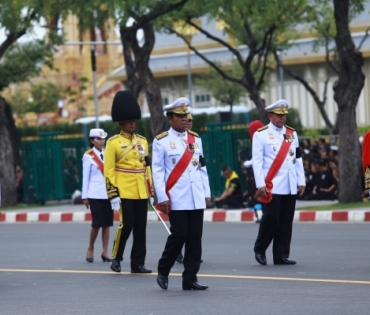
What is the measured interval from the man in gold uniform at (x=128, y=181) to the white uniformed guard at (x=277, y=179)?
4.63 ft

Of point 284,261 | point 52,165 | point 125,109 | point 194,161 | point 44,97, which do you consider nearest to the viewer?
point 194,161

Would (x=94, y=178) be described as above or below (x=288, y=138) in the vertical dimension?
below

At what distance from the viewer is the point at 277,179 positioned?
14.0 meters

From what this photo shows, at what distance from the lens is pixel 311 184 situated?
28.0 meters

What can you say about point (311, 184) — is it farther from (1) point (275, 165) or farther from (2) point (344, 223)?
(1) point (275, 165)

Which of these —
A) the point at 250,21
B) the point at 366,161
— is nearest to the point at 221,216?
the point at 366,161

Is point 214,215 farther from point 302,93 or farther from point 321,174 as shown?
point 302,93

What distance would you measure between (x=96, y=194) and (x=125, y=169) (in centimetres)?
214

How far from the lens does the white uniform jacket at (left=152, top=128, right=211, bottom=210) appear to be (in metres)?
11.6

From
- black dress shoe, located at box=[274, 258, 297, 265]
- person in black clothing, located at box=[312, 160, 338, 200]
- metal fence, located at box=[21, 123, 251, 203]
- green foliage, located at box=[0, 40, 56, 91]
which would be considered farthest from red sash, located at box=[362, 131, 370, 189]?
Answer: green foliage, located at box=[0, 40, 56, 91]

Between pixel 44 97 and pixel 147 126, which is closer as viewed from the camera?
pixel 147 126

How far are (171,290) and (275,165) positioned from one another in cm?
295

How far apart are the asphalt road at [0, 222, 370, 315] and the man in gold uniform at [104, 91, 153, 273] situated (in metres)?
0.36

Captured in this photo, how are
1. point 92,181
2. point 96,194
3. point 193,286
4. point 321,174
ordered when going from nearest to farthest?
1. point 193,286
2. point 96,194
3. point 92,181
4. point 321,174
